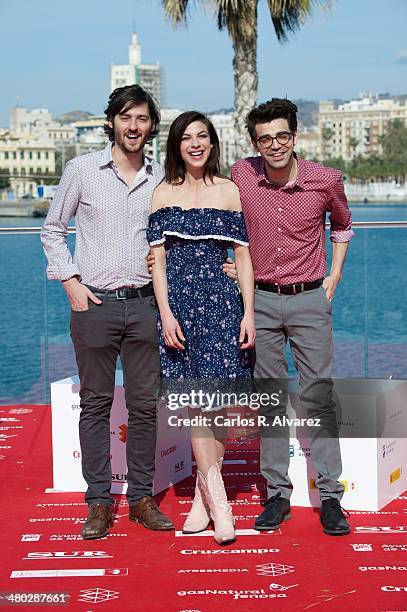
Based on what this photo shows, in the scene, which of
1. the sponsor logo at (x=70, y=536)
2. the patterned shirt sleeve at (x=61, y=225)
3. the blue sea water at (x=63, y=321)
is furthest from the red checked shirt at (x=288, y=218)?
the blue sea water at (x=63, y=321)

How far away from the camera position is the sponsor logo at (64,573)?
121 inches

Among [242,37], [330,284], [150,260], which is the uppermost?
[242,37]

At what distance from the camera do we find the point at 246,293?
11.0 ft

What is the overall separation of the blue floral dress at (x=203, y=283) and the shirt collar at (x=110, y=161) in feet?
0.73

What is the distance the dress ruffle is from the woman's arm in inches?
1.7

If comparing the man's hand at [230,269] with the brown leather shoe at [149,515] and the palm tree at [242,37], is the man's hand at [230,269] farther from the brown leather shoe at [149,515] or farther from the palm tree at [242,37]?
the palm tree at [242,37]

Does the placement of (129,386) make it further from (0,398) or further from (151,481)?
(0,398)

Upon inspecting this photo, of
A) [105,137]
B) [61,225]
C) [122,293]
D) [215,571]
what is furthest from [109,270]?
[105,137]

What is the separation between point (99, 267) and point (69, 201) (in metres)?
0.25

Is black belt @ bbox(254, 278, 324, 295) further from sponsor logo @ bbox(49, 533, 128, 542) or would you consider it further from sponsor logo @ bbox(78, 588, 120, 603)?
sponsor logo @ bbox(78, 588, 120, 603)

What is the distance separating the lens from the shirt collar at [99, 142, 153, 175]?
136 inches

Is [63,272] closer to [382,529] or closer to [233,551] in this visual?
[233,551]

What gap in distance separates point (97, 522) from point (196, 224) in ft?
3.61

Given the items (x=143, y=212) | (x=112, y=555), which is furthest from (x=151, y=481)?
(x=143, y=212)
